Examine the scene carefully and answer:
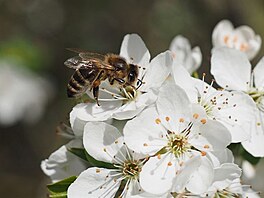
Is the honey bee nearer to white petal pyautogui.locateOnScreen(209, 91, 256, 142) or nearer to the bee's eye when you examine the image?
the bee's eye

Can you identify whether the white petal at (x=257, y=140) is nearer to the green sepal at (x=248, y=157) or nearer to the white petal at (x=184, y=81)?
the green sepal at (x=248, y=157)

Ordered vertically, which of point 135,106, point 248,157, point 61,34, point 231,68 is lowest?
point 61,34

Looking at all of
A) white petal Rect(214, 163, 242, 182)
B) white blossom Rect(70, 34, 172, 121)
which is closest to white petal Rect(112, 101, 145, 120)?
white blossom Rect(70, 34, 172, 121)

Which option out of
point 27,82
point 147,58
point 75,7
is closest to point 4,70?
point 27,82

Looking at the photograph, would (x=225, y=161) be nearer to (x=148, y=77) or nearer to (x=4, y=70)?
(x=148, y=77)

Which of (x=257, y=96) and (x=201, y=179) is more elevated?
(x=257, y=96)

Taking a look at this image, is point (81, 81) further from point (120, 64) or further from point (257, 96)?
point (257, 96)

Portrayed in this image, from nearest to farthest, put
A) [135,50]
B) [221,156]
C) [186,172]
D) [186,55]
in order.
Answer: [186,172], [221,156], [135,50], [186,55]

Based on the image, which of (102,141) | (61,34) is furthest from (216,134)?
(61,34)
